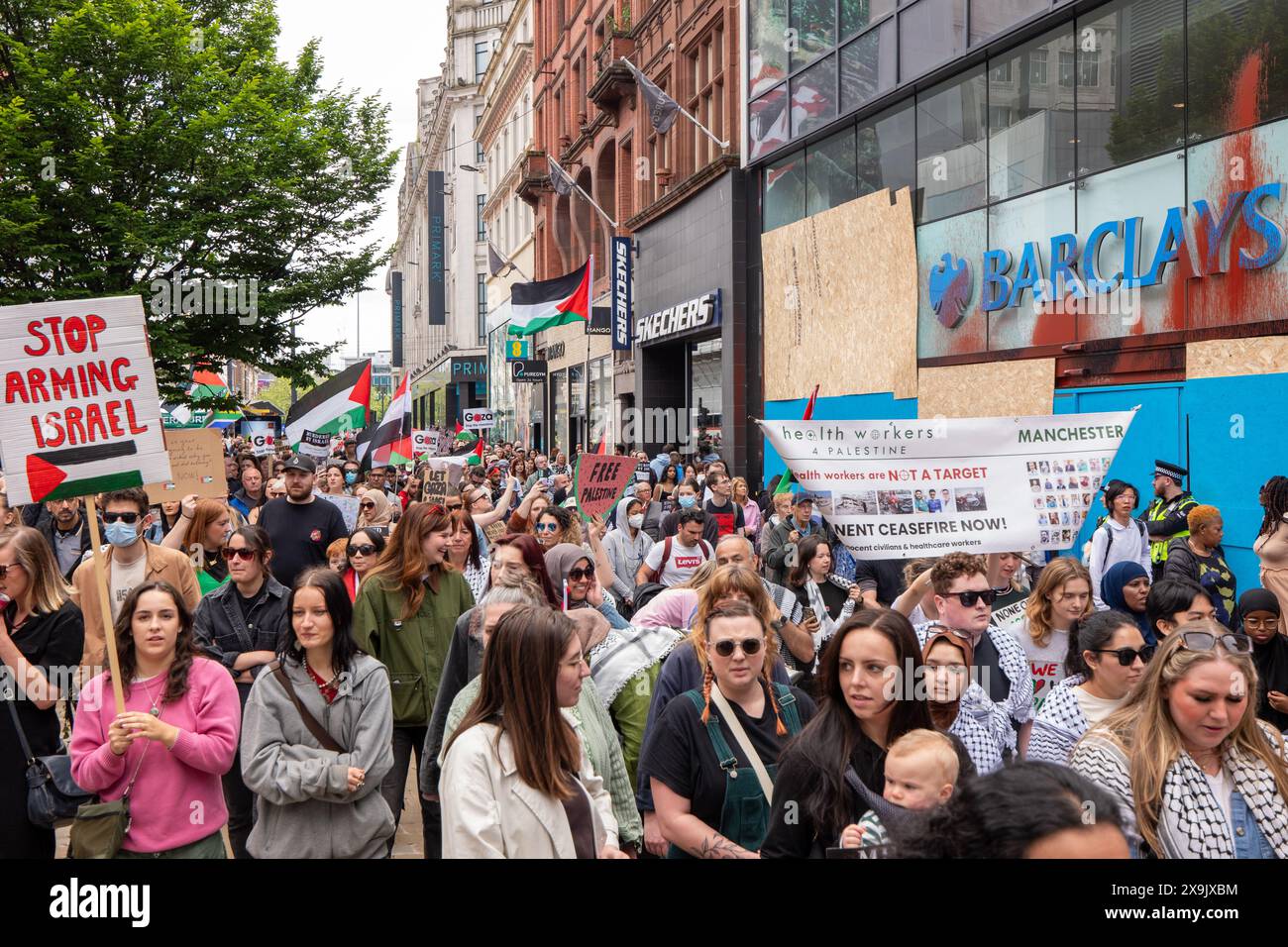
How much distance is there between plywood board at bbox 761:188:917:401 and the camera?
18.0 meters

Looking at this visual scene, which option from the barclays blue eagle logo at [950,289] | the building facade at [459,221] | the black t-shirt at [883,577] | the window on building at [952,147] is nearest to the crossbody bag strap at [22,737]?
the black t-shirt at [883,577]

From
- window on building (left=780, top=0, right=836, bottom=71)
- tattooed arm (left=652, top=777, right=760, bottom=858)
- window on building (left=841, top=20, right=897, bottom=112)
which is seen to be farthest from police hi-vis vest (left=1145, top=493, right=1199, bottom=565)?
window on building (left=780, top=0, right=836, bottom=71)

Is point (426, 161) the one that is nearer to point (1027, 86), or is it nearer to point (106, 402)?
point (1027, 86)

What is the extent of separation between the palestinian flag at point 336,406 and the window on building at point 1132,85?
362 inches

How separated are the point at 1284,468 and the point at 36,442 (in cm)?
1075

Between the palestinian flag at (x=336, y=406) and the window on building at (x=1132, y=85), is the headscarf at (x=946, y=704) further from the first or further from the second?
the palestinian flag at (x=336, y=406)

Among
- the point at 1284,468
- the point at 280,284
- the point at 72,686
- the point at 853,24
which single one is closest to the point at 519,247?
the point at 280,284

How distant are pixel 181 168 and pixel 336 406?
9.06 meters

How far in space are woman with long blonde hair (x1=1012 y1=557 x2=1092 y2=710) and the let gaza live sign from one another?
425 cm

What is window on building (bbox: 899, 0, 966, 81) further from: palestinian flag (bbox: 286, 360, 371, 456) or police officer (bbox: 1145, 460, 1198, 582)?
palestinian flag (bbox: 286, 360, 371, 456)

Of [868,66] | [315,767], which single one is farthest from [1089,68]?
[315,767]

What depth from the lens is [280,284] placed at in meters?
22.7

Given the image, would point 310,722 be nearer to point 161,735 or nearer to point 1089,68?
point 161,735

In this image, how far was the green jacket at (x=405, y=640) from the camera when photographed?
19.8 feet
